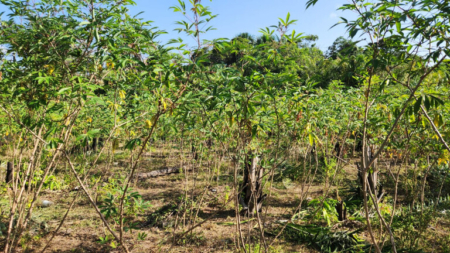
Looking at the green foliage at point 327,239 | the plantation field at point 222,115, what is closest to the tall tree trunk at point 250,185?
the plantation field at point 222,115

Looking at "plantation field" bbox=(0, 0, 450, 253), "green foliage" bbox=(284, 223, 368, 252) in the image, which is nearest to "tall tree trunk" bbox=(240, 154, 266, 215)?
"plantation field" bbox=(0, 0, 450, 253)

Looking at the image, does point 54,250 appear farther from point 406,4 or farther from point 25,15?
point 406,4

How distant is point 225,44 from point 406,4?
109cm

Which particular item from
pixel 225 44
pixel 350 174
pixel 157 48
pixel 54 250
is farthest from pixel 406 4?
pixel 350 174

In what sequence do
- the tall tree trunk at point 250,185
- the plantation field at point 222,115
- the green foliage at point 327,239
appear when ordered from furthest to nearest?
the tall tree trunk at point 250,185
the green foliage at point 327,239
the plantation field at point 222,115

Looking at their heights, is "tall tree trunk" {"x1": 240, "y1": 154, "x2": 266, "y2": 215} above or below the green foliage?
above

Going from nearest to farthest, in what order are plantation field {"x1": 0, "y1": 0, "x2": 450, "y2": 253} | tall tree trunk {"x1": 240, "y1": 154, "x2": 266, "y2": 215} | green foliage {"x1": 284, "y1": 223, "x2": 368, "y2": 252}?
plantation field {"x1": 0, "y1": 0, "x2": 450, "y2": 253} < green foliage {"x1": 284, "y1": 223, "x2": 368, "y2": 252} < tall tree trunk {"x1": 240, "y1": 154, "x2": 266, "y2": 215}

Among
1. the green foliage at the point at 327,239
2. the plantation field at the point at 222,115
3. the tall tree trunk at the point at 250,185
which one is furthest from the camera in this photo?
the tall tree trunk at the point at 250,185

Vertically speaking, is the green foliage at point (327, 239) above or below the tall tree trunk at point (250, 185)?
below

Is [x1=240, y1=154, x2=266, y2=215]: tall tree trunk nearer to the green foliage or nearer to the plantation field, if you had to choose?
the plantation field

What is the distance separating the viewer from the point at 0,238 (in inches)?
154

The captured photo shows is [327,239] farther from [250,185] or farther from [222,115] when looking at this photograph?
[222,115]

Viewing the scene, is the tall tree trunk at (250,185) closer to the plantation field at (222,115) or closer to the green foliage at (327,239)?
the plantation field at (222,115)

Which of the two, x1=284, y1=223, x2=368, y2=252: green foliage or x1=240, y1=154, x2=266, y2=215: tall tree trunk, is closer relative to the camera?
x1=284, y1=223, x2=368, y2=252: green foliage
